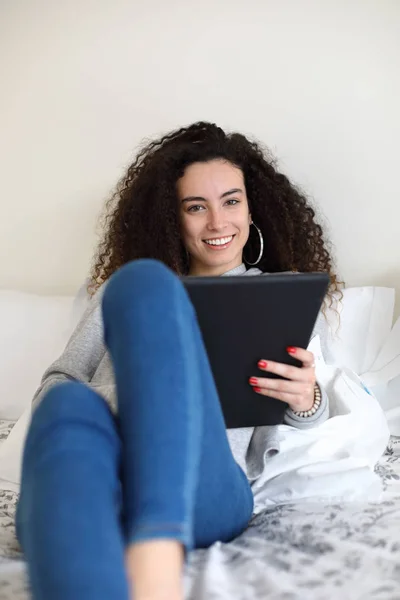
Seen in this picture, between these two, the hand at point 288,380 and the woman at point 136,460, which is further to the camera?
the hand at point 288,380

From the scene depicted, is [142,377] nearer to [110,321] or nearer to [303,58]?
[110,321]

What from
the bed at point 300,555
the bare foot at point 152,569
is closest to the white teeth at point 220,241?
the bed at point 300,555

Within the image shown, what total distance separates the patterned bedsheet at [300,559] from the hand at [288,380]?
0.20m

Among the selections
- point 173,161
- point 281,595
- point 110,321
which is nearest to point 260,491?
point 281,595

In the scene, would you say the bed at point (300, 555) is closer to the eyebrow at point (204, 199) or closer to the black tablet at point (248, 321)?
the black tablet at point (248, 321)

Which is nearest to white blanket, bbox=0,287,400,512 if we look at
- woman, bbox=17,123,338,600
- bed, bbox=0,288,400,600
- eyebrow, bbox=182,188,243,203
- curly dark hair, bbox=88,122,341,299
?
bed, bbox=0,288,400,600

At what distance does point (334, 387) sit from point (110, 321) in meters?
0.68

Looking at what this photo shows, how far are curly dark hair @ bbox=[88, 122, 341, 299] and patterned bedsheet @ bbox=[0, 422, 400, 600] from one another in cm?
61

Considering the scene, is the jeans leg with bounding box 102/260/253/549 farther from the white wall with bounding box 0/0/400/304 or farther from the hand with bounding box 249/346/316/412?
the white wall with bounding box 0/0/400/304

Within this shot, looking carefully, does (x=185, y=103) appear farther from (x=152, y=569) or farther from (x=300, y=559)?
(x=152, y=569)

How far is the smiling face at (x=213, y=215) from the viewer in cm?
142

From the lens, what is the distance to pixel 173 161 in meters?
1.49

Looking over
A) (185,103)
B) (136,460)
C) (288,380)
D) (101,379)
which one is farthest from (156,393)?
(185,103)

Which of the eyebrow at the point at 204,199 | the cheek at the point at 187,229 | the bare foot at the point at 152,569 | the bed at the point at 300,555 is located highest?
the eyebrow at the point at 204,199
